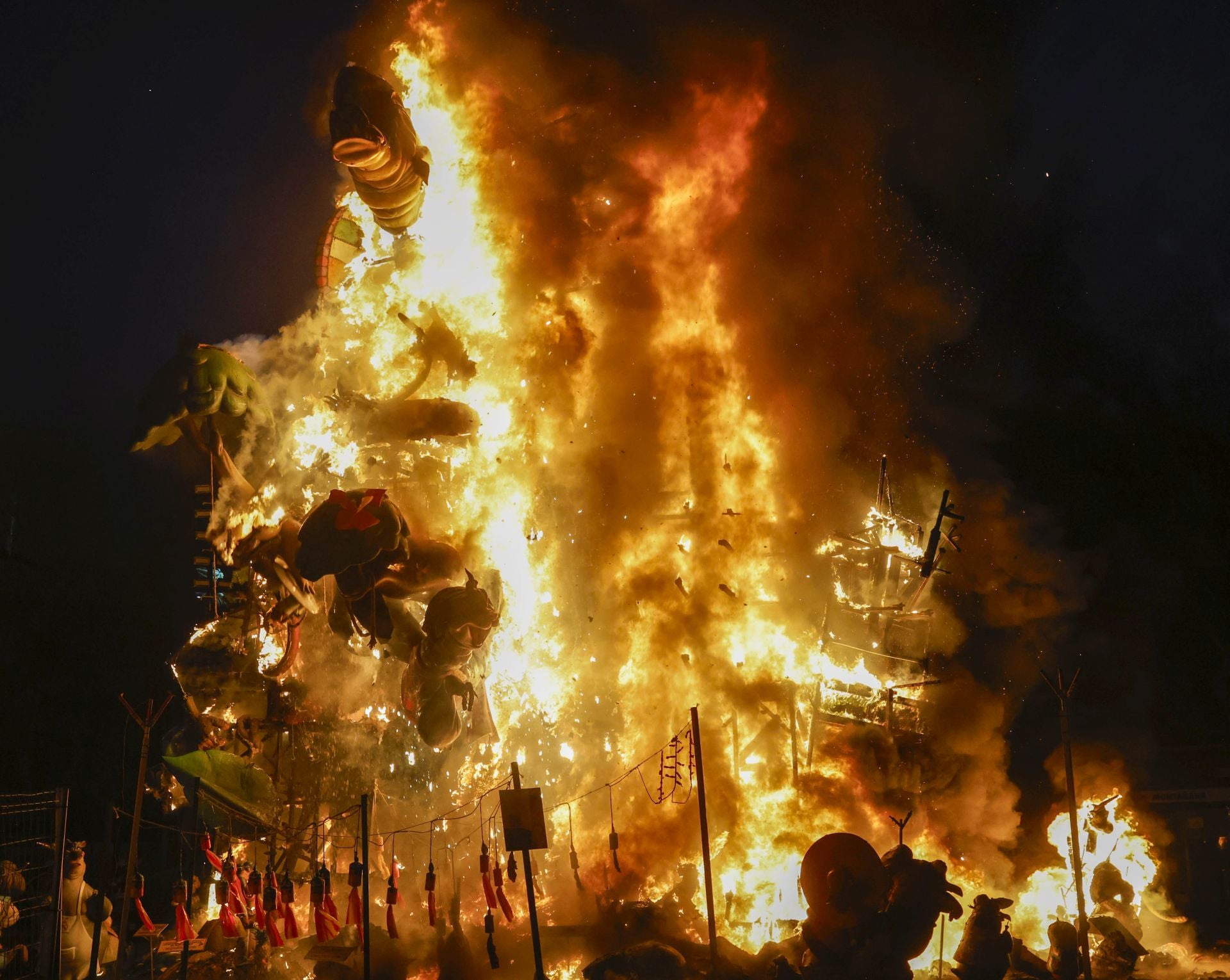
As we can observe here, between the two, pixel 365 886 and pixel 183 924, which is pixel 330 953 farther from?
pixel 365 886

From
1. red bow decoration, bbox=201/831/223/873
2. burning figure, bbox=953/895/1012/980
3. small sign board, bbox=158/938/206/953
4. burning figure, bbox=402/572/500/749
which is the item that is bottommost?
burning figure, bbox=953/895/1012/980

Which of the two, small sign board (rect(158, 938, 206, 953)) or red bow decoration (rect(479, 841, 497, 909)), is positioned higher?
red bow decoration (rect(479, 841, 497, 909))

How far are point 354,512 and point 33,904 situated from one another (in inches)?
378

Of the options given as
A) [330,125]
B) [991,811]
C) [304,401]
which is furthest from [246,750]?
[991,811]

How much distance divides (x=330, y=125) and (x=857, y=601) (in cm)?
1841

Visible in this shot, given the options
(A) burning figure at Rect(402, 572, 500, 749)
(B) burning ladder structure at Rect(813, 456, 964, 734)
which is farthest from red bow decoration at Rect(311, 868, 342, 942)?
(B) burning ladder structure at Rect(813, 456, 964, 734)

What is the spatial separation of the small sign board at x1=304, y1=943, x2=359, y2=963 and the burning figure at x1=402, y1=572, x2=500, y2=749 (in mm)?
4898

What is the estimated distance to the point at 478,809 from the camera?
1056 inches

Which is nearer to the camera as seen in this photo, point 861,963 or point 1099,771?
point 861,963

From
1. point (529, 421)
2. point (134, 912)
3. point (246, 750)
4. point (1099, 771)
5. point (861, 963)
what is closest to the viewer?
point (861, 963)

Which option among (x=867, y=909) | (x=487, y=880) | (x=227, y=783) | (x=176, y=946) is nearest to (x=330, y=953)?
(x=176, y=946)

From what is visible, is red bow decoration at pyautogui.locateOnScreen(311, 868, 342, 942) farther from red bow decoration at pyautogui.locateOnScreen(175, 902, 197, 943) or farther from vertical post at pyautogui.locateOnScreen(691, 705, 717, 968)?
vertical post at pyautogui.locateOnScreen(691, 705, 717, 968)

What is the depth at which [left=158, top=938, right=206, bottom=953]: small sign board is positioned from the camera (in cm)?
2073

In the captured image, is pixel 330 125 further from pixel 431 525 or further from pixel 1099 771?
pixel 1099 771
